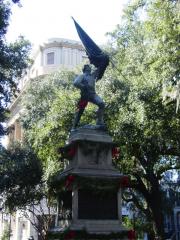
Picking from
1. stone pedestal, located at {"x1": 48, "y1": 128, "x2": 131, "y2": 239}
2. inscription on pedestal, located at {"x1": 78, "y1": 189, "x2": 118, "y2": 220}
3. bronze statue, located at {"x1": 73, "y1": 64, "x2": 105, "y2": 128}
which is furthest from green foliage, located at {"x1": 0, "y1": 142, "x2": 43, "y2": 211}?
inscription on pedestal, located at {"x1": 78, "y1": 189, "x2": 118, "y2": 220}

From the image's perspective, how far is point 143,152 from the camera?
72.2 ft

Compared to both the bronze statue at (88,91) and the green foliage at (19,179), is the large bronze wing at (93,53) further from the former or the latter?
the green foliage at (19,179)

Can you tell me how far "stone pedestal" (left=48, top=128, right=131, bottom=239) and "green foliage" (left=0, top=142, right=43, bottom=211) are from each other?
15601mm

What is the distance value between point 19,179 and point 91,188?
17222mm

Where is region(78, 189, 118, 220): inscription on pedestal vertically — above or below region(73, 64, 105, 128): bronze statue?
below

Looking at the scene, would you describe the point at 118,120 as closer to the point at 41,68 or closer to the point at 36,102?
the point at 36,102

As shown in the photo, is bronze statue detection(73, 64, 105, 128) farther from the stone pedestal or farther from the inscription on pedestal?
the inscription on pedestal

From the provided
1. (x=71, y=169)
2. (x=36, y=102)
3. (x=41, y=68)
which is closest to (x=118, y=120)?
(x=71, y=169)

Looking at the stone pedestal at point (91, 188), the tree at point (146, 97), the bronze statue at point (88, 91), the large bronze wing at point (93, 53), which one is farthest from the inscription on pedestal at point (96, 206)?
the tree at point (146, 97)

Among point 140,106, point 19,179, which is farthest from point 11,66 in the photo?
point 19,179

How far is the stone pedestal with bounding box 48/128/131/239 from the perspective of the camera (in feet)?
38.3

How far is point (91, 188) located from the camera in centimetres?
1198

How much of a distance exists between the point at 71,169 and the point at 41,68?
134ft

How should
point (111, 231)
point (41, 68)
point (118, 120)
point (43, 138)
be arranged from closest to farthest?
point (111, 231), point (118, 120), point (43, 138), point (41, 68)
